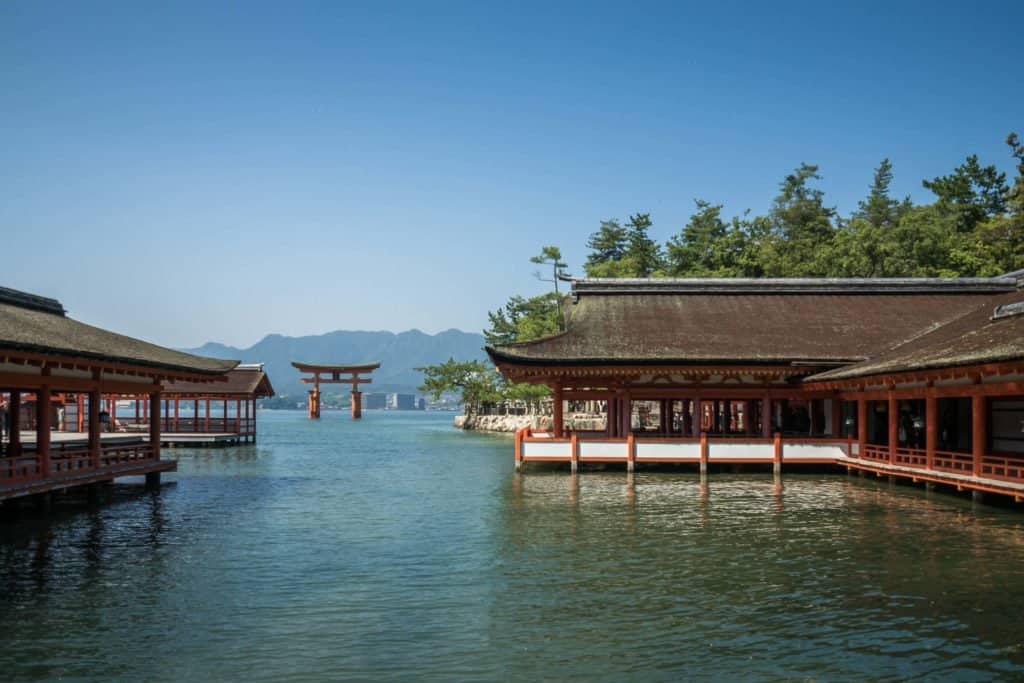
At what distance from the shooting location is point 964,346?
2361cm

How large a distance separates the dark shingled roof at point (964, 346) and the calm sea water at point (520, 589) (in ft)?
12.9

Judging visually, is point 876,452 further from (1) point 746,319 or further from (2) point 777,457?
(1) point 746,319

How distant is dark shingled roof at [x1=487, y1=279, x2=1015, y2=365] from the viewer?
33.2 meters

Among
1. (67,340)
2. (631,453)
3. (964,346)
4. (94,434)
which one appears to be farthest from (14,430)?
(964,346)

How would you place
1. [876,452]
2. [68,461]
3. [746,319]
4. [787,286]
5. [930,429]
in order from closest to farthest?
1. [68,461]
2. [930,429]
3. [876,452]
4. [746,319]
5. [787,286]

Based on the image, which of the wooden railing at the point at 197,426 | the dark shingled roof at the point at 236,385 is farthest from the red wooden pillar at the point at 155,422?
the wooden railing at the point at 197,426

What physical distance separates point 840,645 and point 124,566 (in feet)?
41.3

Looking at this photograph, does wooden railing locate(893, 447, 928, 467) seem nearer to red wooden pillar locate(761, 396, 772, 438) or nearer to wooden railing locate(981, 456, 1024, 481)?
wooden railing locate(981, 456, 1024, 481)

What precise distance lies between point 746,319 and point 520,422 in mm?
41114

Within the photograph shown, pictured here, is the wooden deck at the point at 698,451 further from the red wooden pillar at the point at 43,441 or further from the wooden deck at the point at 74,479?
the red wooden pillar at the point at 43,441

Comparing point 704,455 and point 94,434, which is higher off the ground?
point 94,434

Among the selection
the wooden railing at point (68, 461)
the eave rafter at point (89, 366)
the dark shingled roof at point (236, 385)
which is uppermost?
the eave rafter at point (89, 366)

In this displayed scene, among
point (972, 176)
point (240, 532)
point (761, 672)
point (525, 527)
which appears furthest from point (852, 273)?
point (761, 672)

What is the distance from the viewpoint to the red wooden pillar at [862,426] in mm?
31750
